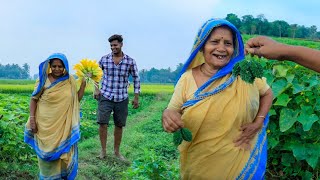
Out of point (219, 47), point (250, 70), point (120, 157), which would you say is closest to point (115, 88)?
point (120, 157)

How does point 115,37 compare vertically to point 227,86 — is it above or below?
above

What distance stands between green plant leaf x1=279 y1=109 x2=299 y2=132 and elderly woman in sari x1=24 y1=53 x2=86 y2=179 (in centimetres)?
260

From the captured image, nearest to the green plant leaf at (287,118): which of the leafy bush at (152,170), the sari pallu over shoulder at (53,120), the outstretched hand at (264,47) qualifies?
the leafy bush at (152,170)

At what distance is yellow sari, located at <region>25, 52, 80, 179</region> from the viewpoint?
19.1 ft

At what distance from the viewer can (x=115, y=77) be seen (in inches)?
313

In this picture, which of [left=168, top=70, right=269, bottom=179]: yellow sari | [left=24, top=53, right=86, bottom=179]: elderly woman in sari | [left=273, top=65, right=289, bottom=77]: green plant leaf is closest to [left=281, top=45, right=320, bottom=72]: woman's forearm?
[left=168, top=70, right=269, bottom=179]: yellow sari

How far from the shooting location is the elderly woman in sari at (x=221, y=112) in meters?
3.03

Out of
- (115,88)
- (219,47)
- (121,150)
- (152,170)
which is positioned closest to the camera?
(219,47)

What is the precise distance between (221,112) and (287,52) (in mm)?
707

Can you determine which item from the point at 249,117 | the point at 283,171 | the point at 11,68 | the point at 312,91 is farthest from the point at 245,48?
the point at 11,68

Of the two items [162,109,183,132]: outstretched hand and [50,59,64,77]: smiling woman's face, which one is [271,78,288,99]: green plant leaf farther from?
[50,59,64,77]: smiling woman's face

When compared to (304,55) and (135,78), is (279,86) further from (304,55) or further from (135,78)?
(135,78)

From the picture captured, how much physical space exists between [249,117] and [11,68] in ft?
345

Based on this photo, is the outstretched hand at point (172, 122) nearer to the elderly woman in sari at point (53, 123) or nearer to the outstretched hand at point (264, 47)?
the outstretched hand at point (264, 47)
